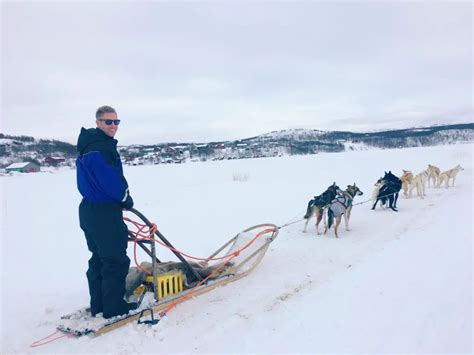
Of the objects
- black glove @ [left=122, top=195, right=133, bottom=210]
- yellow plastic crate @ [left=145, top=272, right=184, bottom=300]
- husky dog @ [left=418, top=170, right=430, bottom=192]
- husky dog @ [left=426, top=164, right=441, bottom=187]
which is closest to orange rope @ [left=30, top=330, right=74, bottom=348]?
yellow plastic crate @ [left=145, top=272, right=184, bottom=300]

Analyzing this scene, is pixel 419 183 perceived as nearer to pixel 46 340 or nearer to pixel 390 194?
pixel 390 194

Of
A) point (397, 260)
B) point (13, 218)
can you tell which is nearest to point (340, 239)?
point (397, 260)

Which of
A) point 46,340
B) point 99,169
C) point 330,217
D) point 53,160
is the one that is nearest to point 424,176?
point 330,217

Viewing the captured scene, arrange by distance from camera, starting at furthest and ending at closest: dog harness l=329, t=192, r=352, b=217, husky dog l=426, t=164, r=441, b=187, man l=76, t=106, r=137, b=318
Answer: husky dog l=426, t=164, r=441, b=187
dog harness l=329, t=192, r=352, b=217
man l=76, t=106, r=137, b=318

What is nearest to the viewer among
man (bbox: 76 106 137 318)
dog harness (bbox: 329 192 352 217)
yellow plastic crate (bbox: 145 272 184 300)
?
man (bbox: 76 106 137 318)

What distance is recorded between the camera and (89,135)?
130 inches

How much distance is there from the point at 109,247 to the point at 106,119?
3.94ft

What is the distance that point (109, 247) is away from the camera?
333cm

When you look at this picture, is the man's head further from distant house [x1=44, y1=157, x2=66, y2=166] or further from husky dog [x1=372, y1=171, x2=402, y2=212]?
distant house [x1=44, y1=157, x2=66, y2=166]

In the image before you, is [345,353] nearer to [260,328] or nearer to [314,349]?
[314,349]

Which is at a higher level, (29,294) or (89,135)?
(89,135)

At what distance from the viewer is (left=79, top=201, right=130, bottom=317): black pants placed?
3326mm

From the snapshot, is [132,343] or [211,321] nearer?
[132,343]

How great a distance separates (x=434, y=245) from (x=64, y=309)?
5218 mm
